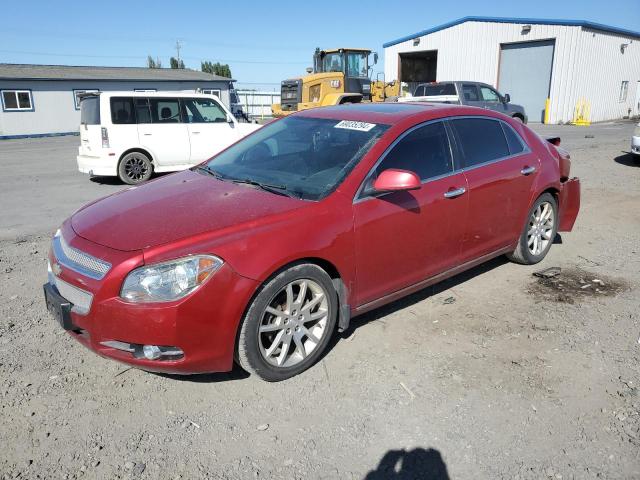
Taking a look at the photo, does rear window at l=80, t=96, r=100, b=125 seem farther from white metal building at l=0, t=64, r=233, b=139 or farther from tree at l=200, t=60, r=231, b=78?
tree at l=200, t=60, r=231, b=78

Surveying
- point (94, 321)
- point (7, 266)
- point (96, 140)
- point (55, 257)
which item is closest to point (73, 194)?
point (96, 140)

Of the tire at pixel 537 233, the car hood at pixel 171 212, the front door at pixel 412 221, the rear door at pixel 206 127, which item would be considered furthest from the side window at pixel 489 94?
the car hood at pixel 171 212

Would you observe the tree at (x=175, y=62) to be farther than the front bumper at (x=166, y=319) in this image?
Yes

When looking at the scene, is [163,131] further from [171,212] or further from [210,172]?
[171,212]

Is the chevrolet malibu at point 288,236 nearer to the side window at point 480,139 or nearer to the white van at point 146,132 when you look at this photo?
the side window at point 480,139

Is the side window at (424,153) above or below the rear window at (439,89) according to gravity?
below

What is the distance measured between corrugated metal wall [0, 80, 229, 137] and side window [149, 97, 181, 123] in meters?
21.2

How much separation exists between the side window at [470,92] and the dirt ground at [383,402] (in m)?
14.6

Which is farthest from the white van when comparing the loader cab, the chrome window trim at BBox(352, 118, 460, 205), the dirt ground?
the loader cab

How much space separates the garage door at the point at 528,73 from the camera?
28.6 metres

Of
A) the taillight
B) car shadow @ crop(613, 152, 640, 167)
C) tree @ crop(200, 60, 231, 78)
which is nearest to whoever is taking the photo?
the taillight

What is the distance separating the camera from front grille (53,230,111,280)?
280cm

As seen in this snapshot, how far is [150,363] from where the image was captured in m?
2.84

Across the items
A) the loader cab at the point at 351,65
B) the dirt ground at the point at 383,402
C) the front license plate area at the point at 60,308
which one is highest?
the loader cab at the point at 351,65
